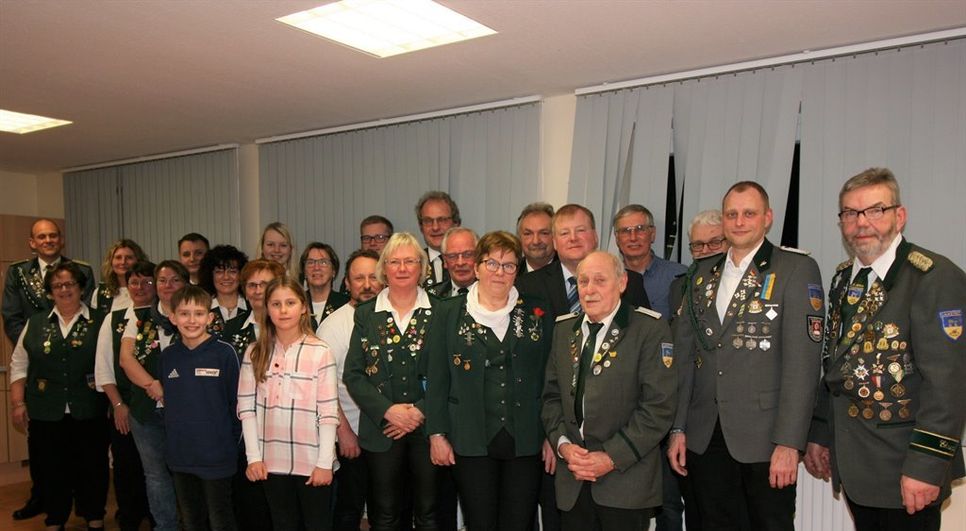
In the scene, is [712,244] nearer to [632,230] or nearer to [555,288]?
[632,230]

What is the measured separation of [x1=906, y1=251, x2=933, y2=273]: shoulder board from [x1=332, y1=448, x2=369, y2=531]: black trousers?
98.2 inches

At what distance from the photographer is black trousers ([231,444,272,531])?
11.9 ft

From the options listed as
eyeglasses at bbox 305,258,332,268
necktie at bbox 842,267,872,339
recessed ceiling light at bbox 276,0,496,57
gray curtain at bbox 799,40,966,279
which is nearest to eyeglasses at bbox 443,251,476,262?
eyeglasses at bbox 305,258,332,268

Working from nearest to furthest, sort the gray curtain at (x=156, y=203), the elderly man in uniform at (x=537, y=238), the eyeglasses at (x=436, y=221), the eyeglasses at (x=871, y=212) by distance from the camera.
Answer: the eyeglasses at (x=871, y=212) → the elderly man in uniform at (x=537, y=238) → the eyeglasses at (x=436, y=221) → the gray curtain at (x=156, y=203)

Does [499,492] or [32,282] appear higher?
[32,282]

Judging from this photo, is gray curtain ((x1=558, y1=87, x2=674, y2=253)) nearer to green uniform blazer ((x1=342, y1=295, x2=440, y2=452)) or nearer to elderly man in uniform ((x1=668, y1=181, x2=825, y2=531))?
elderly man in uniform ((x1=668, y1=181, x2=825, y2=531))

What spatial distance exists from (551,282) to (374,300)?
81 centimetres

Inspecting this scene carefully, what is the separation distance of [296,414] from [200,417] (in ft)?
1.80

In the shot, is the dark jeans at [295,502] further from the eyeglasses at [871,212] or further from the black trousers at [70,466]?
the eyeglasses at [871,212]

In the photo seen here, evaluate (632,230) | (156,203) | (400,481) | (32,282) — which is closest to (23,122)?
(32,282)

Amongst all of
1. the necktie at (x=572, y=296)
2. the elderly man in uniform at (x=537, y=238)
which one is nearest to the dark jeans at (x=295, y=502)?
the necktie at (x=572, y=296)

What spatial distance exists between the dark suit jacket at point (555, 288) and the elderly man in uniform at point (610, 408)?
0.42 m

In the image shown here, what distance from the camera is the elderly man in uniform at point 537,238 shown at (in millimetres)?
3746

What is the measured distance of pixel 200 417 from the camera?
3426mm
